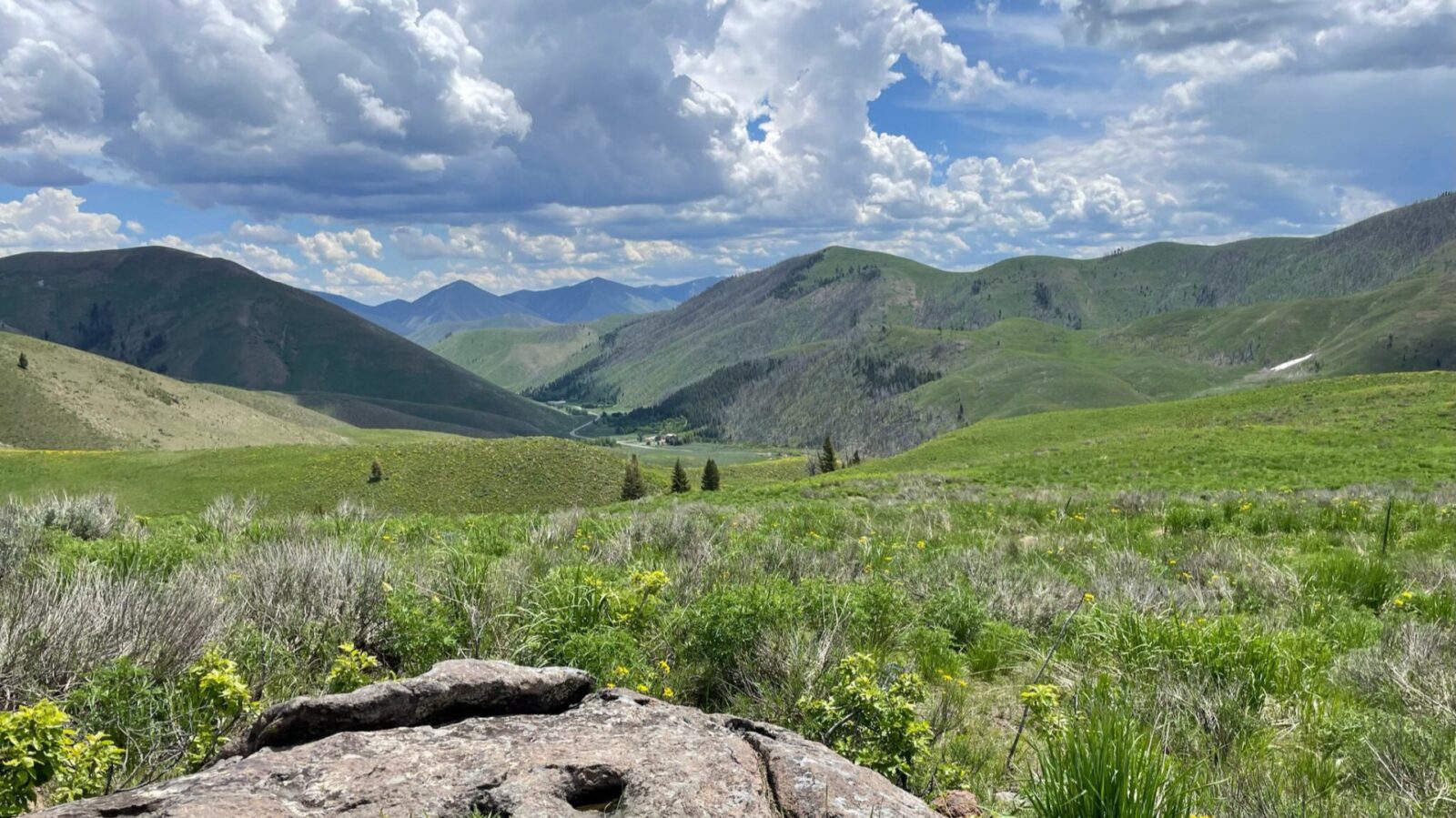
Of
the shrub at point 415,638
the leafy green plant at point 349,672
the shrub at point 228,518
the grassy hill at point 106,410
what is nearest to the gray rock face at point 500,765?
the leafy green plant at point 349,672

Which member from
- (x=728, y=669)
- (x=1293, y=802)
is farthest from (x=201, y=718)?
(x=1293, y=802)

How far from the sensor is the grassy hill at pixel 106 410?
328ft

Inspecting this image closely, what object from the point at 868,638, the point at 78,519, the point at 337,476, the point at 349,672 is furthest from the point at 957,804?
the point at 337,476

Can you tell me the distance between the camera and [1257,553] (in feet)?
30.5

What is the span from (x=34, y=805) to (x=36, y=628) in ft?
5.31

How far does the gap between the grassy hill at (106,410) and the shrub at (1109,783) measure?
109 m

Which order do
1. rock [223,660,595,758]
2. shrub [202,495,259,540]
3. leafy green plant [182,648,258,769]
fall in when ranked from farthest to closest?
1. shrub [202,495,259,540]
2. leafy green plant [182,648,258,769]
3. rock [223,660,595,758]

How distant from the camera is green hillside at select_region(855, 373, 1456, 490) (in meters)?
26.3

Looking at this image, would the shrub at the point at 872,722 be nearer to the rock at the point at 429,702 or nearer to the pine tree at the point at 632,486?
the rock at the point at 429,702

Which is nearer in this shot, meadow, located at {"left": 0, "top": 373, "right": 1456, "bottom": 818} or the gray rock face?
the gray rock face

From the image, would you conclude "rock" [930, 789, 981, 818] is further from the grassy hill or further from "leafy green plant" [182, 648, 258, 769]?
the grassy hill

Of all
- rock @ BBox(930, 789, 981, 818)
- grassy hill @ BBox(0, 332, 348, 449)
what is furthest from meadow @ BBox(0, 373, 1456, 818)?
grassy hill @ BBox(0, 332, 348, 449)

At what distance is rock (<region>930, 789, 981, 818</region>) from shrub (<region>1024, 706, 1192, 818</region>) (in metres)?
0.40

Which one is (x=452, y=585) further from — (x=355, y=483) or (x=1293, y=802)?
(x=355, y=483)
